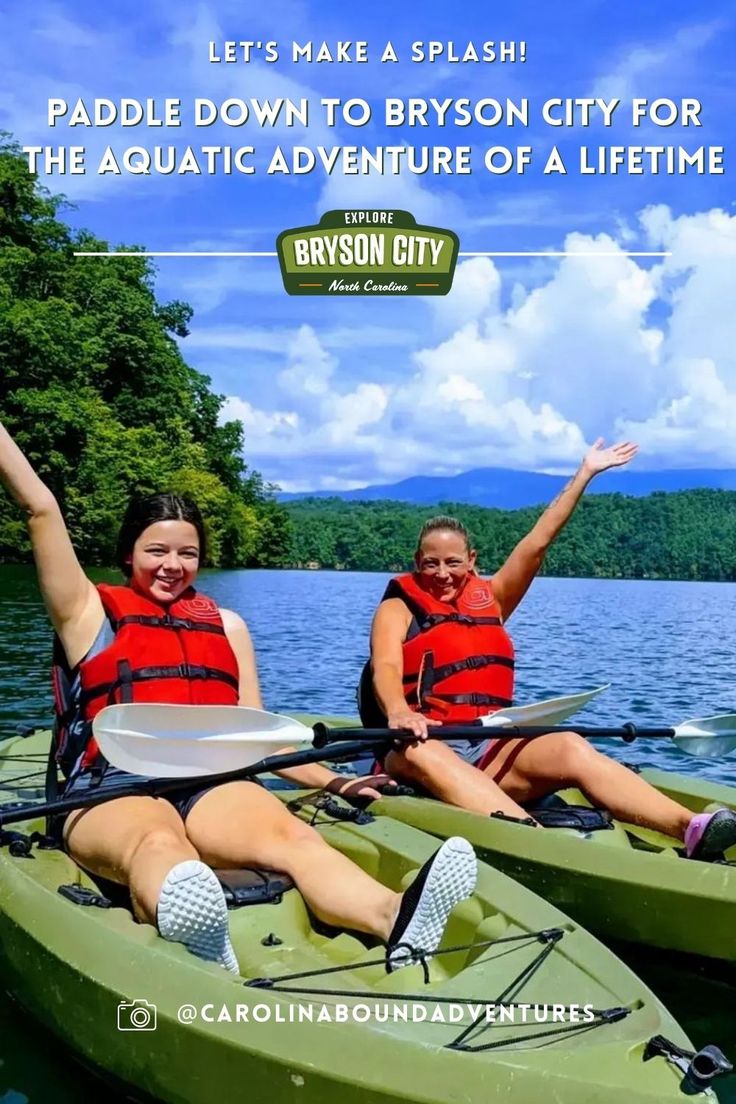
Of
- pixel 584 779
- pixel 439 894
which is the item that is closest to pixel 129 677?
pixel 439 894

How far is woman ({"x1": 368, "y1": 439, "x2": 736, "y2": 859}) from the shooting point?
4.16 metres

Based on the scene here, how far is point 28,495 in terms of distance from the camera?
3.28 m

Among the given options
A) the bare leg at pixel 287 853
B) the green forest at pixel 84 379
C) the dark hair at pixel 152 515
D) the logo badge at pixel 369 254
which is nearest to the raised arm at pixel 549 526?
the logo badge at pixel 369 254

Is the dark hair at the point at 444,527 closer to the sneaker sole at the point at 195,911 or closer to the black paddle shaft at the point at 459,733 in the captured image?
the black paddle shaft at the point at 459,733

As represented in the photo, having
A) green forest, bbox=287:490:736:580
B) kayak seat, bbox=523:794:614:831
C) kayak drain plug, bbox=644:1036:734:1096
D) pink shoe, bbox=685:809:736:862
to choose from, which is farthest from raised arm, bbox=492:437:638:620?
green forest, bbox=287:490:736:580

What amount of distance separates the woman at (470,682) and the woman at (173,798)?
2.61 ft

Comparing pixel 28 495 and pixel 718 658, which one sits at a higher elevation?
pixel 28 495

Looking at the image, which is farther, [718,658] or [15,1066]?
[718,658]

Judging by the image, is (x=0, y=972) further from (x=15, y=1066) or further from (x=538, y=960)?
(x=538, y=960)

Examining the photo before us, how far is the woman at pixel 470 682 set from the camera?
416 centimetres

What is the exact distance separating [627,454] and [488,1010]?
2.96 meters

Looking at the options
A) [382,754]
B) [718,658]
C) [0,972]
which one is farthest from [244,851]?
[718,658]

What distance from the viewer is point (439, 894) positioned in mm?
2764

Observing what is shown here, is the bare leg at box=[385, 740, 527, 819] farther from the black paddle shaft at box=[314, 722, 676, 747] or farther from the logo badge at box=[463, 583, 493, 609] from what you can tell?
the logo badge at box=[463, 583, 493, 609]
